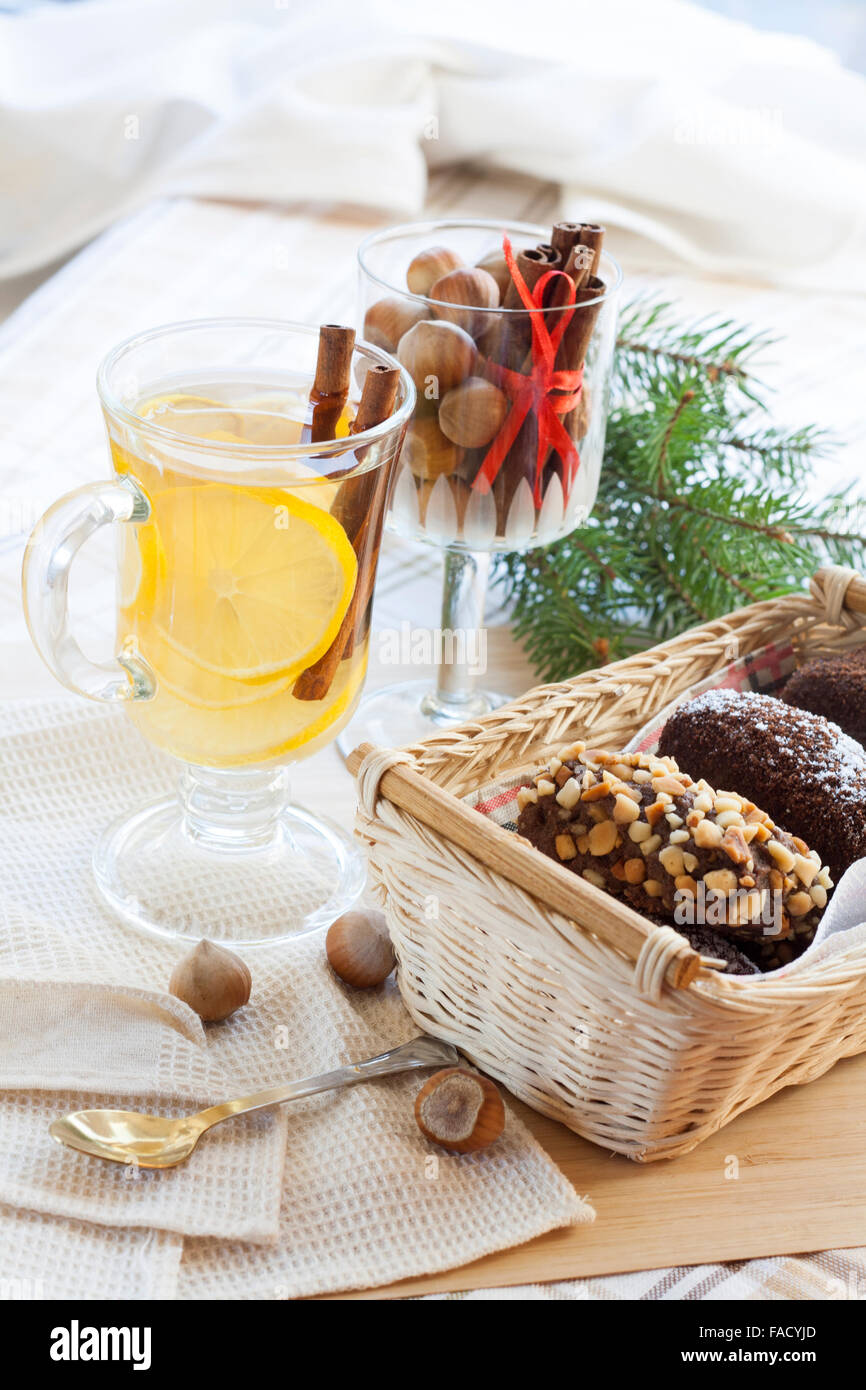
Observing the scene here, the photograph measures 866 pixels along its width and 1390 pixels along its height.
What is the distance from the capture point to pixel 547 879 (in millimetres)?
665

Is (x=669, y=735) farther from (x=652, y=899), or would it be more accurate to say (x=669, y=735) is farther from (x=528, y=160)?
(x=528, y=160)

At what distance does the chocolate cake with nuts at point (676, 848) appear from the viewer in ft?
2.36

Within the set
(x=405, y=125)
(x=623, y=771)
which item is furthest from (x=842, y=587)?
(x=405, y=125)

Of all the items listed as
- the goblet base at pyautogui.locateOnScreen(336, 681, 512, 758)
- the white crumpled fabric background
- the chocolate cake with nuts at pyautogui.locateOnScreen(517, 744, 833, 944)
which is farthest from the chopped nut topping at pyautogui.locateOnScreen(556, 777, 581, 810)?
the white crumpled fabric background

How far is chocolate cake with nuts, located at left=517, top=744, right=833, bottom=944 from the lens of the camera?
0.72 meters

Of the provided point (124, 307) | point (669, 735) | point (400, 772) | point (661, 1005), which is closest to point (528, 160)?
point (124, 307)

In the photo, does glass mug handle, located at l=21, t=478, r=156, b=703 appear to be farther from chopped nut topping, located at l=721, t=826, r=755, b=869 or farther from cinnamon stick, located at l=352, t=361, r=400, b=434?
chopped nut topping, located at l=721, t=826, r=755, b=869

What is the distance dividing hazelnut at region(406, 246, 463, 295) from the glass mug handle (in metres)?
0.29

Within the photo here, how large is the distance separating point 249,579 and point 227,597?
17 millimetres

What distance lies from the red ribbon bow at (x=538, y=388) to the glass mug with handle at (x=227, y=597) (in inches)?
4.5

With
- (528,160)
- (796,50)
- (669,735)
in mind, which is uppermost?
(796,50)

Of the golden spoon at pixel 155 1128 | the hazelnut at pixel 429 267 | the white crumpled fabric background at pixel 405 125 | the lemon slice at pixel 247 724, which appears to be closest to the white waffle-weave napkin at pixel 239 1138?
the golden spoon at pixel 155 1128

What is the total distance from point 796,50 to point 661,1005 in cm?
187

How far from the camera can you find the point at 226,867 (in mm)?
938
